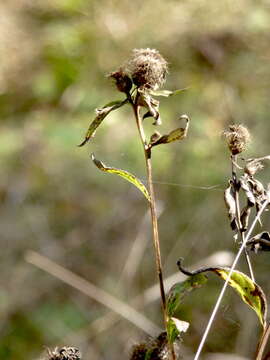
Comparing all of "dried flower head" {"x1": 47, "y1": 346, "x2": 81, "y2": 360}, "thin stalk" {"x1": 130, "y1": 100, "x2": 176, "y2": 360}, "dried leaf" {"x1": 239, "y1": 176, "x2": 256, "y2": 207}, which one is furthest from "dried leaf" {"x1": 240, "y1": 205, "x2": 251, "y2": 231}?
"dried flower head" {"x1": 47, "y1": 346, "x2": 81, "y2": 360}

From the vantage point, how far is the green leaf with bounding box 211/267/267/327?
84cm

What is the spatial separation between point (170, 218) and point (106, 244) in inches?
13.1

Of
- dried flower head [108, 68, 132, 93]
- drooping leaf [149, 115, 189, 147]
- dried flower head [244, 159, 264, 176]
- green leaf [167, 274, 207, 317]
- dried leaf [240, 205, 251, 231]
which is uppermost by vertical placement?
dried flower head [108, 68, 132, 93]

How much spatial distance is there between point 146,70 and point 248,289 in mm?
321

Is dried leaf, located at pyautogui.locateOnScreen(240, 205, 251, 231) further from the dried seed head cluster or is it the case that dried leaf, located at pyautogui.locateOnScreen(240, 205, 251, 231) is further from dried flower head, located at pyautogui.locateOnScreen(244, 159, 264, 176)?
the dried seed head cluster

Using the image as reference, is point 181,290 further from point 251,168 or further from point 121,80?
point 121,80

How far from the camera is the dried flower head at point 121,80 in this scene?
81 cm

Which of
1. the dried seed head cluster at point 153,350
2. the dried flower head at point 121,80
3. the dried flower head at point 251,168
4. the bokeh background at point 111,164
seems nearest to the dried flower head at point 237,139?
the dried flower head at point 251,168

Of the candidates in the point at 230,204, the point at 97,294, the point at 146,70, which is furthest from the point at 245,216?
the point at 97,294

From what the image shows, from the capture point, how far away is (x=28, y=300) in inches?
107

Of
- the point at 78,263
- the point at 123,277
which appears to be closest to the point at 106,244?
the point at 78,263

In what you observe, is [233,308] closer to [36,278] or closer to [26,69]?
[36,278]

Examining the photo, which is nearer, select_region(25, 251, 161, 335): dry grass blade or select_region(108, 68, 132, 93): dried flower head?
select_region(108, 68, 132, 93): dried flower head

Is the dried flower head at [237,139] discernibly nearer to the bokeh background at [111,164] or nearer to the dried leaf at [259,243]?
the dried leaf at [259,243]
